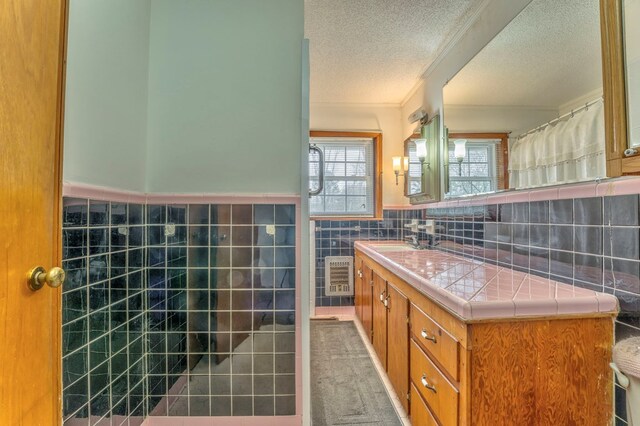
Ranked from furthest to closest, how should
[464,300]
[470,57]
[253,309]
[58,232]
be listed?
[470,57]
[253,309]
[464,300]
[58,232]

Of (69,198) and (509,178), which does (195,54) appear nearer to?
(69,198)

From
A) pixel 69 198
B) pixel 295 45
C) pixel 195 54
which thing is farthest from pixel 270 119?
pixel 69 198

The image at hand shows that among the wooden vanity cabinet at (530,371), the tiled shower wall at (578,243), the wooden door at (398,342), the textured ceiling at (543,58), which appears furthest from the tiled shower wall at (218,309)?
the textured ceiling at (543,58)

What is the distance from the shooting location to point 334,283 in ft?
11.5

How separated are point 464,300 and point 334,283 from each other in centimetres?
254

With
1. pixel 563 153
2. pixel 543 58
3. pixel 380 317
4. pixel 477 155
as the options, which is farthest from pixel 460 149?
pixel 380 317

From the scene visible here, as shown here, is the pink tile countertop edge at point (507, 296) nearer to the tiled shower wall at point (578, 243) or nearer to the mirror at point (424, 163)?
the tiled shower wall at point (578, 243)

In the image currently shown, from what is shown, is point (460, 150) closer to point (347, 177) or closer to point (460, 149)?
point (460, 149)

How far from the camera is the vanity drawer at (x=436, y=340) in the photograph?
1.06 metres

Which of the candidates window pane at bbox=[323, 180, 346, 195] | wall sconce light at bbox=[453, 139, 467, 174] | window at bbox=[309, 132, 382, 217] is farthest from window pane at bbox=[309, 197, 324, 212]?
wall sconce light at bbox=[453, 139, 467, 174]

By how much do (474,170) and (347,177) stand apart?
177 cm

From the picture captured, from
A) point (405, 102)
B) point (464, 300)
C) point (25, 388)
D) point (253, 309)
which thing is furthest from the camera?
point (405, 102)

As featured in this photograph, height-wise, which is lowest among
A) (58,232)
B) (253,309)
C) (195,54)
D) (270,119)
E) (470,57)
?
(253,309)

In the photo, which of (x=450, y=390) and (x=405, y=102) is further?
(x=405, y=102)
